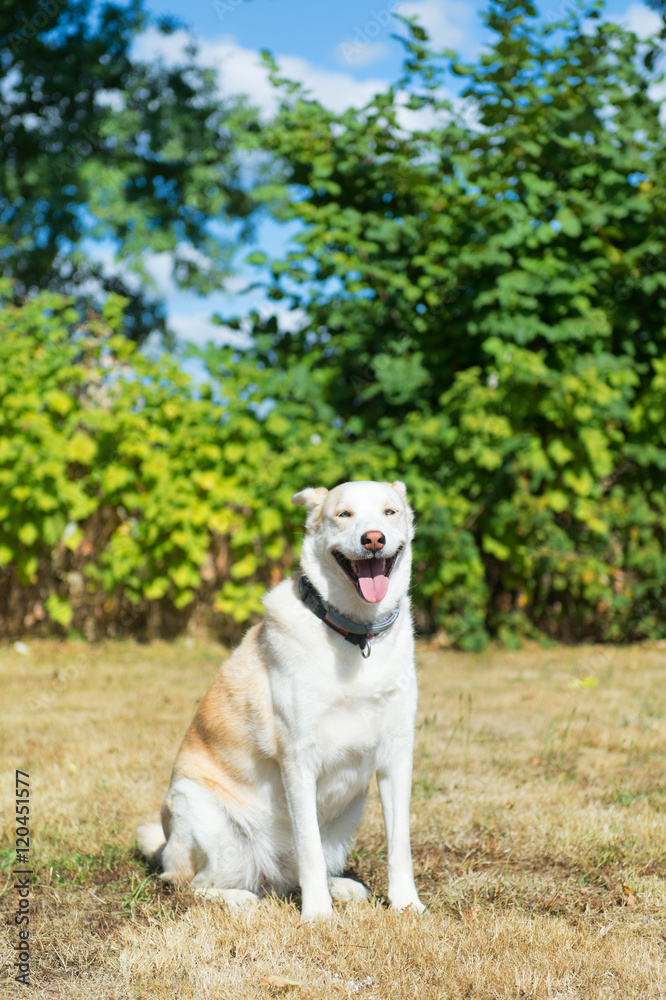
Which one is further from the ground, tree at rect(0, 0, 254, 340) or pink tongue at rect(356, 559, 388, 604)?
tree at rect(0, 0, 254, 340)

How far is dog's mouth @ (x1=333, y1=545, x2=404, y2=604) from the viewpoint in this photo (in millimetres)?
2721

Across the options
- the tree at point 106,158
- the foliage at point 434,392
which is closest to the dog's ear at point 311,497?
the foliage at point 434,392

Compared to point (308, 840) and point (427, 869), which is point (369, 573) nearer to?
point (308, 840)

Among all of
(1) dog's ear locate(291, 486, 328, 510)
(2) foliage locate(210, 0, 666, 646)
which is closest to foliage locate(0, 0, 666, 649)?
(2) foliage locate(210, 0, 666, 646)

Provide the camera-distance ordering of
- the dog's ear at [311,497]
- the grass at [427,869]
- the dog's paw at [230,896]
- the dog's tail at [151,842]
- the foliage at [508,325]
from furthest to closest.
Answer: the foliage at [508,325] → the dog's tail at [151,842] → the dog's ear at [311,497] → the dog's paw at [230,896] → the grass at [427,869]

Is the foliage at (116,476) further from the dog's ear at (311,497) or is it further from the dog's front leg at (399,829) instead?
the dog's front leg at (399,829)

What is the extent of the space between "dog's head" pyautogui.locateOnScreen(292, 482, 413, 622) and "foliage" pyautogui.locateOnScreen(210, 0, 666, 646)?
3.62 meters

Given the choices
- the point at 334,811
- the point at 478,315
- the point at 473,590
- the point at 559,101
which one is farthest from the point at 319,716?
the point at 559,101

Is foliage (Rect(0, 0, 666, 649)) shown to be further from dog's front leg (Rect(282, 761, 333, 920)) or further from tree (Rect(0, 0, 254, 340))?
tree (Rect(0, 0, 254, 340))

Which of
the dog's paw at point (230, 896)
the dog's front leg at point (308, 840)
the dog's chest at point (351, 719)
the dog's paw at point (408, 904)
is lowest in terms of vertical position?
the dog's paw at point (230, 896)

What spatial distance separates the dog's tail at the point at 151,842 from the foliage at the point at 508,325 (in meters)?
3.68

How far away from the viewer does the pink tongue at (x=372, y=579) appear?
2.71 m

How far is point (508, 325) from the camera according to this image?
6543 millimetres

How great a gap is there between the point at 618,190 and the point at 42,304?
15.5ft
